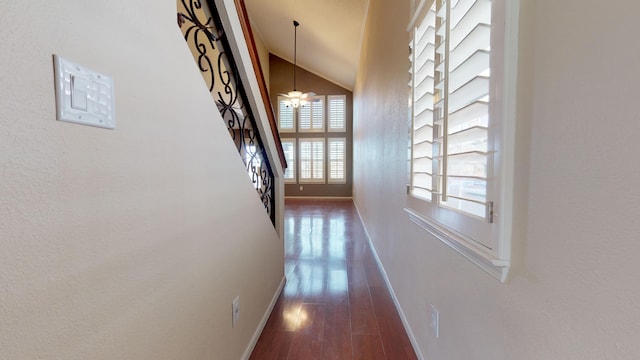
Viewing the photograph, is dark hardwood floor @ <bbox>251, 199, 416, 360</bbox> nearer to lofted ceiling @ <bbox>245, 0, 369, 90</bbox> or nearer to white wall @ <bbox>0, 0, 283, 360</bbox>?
white wall @ <bbox>0, 0, 283, 360</bbox>

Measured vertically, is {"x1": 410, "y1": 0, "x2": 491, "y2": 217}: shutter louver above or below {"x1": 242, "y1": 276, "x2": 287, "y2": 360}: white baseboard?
above

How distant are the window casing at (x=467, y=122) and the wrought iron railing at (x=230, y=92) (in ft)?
3.34

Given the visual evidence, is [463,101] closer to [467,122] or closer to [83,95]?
[467,122]

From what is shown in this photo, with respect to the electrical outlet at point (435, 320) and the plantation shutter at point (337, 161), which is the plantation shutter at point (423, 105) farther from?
the plantation shutter at point (337, 161)

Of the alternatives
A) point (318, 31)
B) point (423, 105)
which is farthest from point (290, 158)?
point (423, 105)

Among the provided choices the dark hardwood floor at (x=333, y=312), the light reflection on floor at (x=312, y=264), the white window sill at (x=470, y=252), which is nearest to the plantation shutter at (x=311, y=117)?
the light reflection on floor at (x=312, y=264)

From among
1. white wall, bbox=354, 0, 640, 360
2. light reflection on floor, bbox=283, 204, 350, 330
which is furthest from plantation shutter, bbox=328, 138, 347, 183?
white wall, bbox=354, 0, 640, 360

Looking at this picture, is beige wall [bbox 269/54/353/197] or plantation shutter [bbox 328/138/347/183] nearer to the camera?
beige wall [bbox 269/54/353/197]

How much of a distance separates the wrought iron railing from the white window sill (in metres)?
1.11

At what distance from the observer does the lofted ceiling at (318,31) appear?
4676 millimetres

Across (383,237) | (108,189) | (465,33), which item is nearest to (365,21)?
(383,237)

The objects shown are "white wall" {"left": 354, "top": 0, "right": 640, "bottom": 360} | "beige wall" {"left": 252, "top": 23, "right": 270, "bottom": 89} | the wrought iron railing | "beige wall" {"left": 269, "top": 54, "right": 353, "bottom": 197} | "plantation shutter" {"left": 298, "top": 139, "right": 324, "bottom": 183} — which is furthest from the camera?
"plantation shutter" {"left": 298, "top": 139, "right": 324, "bottom": 183}

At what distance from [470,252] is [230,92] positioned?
55.3 inches

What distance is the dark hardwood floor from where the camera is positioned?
173cm
